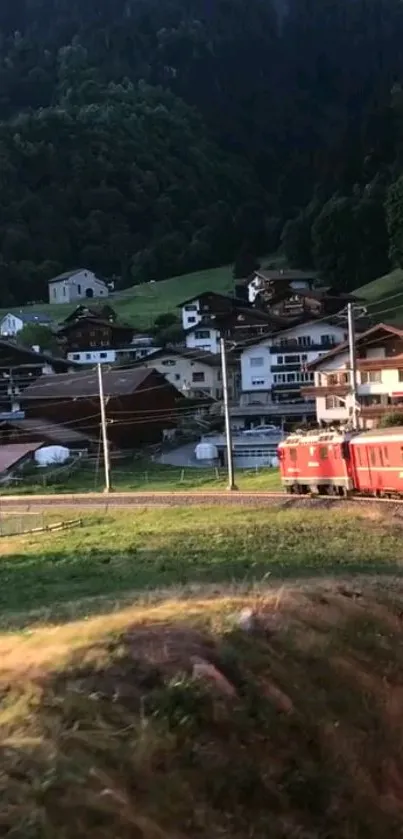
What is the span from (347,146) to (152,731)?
90084mm

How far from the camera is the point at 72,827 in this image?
519cm

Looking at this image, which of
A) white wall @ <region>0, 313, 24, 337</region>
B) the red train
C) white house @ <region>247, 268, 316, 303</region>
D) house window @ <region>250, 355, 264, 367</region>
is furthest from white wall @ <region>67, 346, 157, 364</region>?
the red train

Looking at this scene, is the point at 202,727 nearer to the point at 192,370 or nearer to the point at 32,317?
the point at 192,370

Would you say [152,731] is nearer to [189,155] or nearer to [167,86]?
[189,155]

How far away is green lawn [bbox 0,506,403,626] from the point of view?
42.5ft

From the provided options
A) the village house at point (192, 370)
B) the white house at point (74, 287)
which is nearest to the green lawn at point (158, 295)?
the white house at point (74, 287)

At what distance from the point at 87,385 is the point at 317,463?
21.8 m

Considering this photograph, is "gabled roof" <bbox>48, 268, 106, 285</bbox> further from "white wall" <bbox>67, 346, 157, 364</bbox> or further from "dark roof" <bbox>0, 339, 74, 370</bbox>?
"dark roof" <bbox>0, 339, 74, 370</bbox>

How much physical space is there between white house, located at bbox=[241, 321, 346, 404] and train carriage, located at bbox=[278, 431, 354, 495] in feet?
78.5

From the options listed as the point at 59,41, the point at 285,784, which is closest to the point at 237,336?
the point at 285,784

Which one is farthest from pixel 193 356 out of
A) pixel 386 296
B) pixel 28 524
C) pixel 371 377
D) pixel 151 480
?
pixel 28 524

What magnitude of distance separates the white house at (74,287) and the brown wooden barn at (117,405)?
1776 inches

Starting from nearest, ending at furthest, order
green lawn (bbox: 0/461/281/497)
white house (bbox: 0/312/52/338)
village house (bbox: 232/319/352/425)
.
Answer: green lawn (bbox: 0/461/281/497), village house (bbox: 232/319/352/425), white house (bbox: 0/312/52/338)

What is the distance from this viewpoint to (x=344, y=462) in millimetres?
23156
